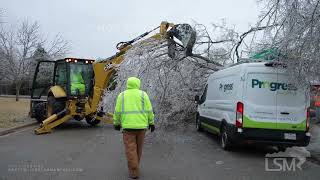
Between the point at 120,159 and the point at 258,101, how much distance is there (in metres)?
3.49

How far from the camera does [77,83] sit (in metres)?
17.4

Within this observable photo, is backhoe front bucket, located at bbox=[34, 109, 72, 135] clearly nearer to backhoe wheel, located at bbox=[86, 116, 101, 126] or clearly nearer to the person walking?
backhoe wheel, located at bbox=[86, 116, 101, 126]

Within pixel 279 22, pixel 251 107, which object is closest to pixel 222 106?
pixel 251 107

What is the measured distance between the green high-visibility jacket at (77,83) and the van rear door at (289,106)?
8366 millimetres

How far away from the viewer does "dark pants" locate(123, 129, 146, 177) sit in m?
8.14

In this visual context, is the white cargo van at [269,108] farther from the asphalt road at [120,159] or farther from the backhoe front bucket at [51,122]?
the backhoe front bucket at [51,122]

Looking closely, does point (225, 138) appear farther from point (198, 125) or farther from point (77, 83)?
point (77, 83)

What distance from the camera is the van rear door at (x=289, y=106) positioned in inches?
435

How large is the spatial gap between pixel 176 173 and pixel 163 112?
630cm

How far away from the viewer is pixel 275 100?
11.1 meters

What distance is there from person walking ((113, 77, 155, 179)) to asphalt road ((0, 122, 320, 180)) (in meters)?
0.44

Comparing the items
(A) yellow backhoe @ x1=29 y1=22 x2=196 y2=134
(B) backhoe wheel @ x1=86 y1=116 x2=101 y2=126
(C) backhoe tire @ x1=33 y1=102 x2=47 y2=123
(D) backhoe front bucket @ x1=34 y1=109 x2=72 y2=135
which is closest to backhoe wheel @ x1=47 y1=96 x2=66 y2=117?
(A) yellow backhoe @ x1=29 y1=22 x2=196 y2=134

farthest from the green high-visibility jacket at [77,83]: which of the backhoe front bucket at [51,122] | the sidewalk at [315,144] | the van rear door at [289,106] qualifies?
the van rear door at [289,106]

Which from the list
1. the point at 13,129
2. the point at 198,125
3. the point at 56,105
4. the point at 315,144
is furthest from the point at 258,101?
the point at 13,129
